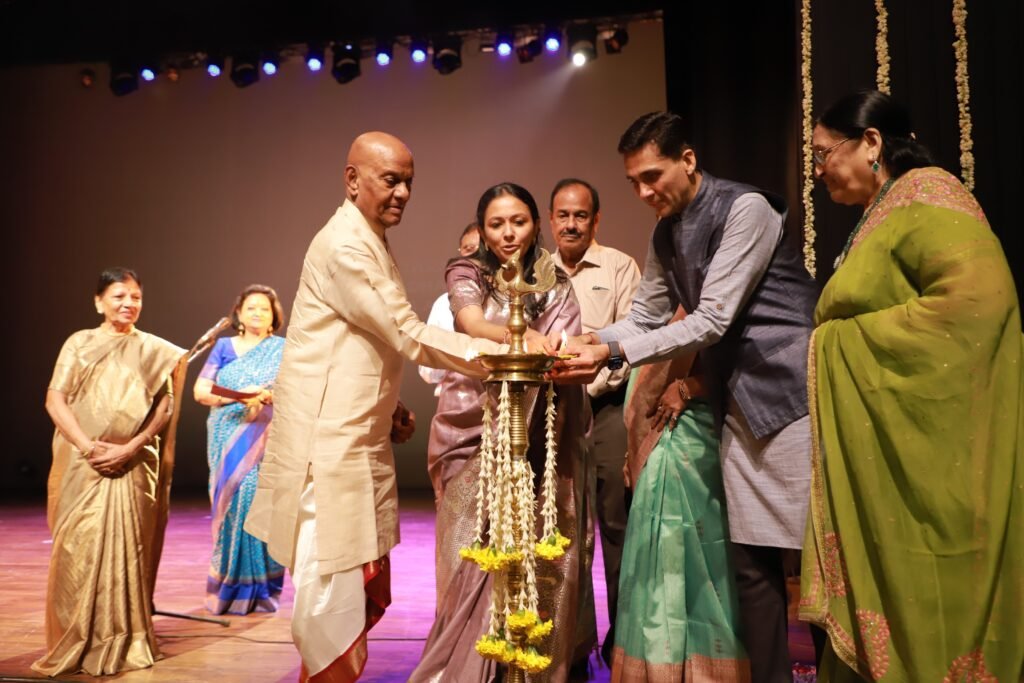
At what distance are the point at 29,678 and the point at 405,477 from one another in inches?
257

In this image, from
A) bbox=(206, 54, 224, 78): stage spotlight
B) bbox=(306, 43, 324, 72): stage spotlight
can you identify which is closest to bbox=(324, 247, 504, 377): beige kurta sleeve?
bbox=(306, 43, 324, 72): stage spotlight

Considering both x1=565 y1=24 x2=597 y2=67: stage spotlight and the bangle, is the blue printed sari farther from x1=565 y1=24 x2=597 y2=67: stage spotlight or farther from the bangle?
x1=565 y1=24 x2=597 y2=67: stage spotlight

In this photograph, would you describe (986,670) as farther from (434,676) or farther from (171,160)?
(171,160)

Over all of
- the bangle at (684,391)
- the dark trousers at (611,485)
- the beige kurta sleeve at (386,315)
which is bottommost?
the dark trousers at (611,485)

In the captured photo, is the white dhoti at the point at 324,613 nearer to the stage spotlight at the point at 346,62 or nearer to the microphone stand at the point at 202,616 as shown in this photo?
the microphone stand at the point at 202,616

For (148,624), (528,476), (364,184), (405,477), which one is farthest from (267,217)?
(528,476)

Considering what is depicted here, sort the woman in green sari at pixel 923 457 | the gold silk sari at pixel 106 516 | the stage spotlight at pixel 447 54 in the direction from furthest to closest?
the stage spotlight at pixel 447 54, the gold silk sari at pixel 106 516, the woman in green sari at pixel 923 457

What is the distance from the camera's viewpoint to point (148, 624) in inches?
145

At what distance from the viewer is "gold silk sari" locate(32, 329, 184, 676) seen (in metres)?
3.58

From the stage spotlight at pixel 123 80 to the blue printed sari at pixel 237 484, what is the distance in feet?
16.0

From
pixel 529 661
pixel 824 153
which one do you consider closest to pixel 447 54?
pixel 824 153

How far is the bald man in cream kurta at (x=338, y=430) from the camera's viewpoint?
2529mm

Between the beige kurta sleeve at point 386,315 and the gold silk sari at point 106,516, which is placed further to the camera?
the gold silk sari at point 106,516

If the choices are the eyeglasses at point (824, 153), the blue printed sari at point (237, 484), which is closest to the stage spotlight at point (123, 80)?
the blue printed sari at point (237, 484)
